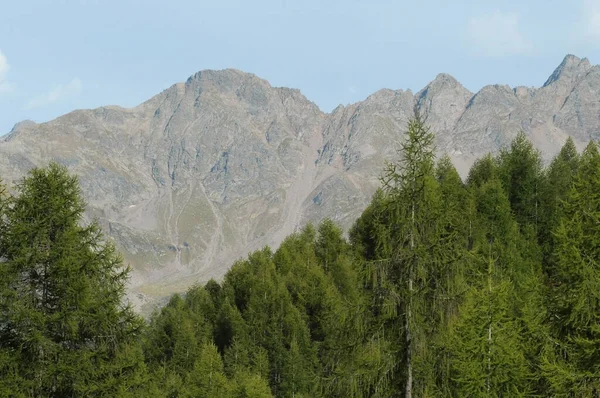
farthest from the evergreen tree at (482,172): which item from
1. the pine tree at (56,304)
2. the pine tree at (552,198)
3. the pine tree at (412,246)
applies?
the pine tree at (56,304)

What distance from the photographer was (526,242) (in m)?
51.1

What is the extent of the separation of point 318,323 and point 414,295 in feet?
163

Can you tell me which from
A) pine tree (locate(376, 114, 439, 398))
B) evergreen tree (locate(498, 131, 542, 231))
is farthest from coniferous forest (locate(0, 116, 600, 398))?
evergreen tree (locate(498, 131, 542, 231))

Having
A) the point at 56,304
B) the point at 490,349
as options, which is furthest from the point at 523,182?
the point at 56,304

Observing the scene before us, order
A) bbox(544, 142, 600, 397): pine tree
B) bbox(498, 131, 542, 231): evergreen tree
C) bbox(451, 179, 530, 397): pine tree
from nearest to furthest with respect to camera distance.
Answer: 1. bbox(544, 142, 600, 397): pine tree
2. bbox(451, 179, 530, 397): pine tree
3. bbox(498, 131, 542, 231): evergreen tree

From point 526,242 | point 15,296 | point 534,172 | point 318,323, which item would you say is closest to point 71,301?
point 15,296

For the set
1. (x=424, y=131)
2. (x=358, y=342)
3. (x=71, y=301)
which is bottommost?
(x=358, y=342)

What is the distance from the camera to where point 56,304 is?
58.7 feet

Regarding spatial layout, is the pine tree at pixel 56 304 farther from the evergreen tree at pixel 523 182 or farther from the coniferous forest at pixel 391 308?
the evergreen tree at pixel 523 182

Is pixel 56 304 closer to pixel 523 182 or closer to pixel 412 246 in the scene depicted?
pixel 412 246

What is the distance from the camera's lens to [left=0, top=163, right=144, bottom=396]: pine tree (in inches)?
677

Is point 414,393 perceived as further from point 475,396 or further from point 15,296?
point 15,296

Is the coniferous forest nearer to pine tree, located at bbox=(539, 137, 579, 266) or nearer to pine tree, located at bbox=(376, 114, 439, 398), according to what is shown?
pine tree, located at bbox=(376, 114, 439, 398)

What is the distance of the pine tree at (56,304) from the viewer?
56.4 ft
